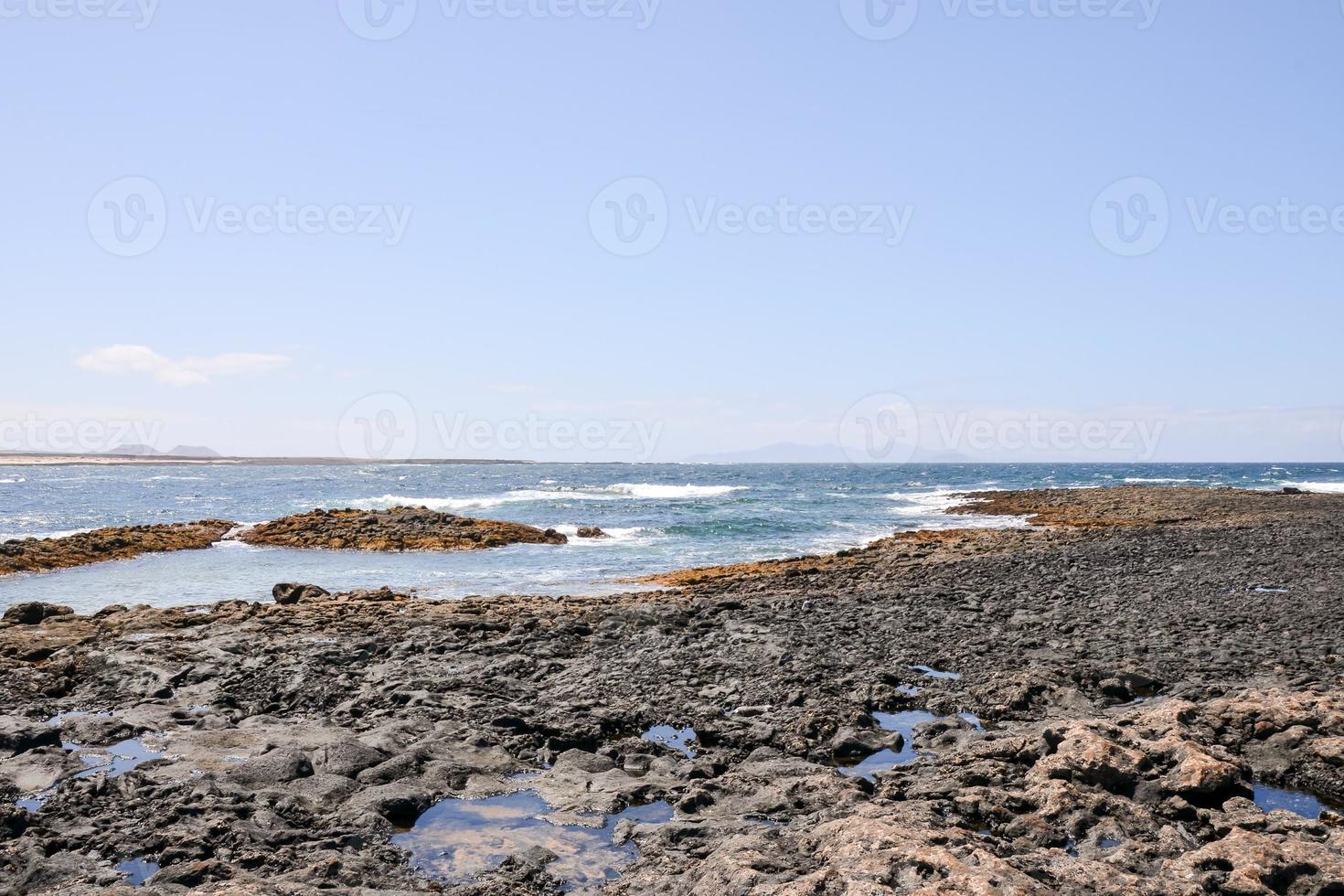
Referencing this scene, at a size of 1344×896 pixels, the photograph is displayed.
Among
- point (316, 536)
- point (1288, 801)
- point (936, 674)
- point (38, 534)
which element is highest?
point (1288, 801)

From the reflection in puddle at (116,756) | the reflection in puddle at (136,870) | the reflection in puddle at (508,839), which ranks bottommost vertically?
the reflection in puddle at (116,756)

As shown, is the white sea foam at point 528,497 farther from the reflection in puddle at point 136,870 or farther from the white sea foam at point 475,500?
the reflection in puddle at point 136,870

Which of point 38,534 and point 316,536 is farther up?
point 316,536

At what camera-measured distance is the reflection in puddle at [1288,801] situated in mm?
7333

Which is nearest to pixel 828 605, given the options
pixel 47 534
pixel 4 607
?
pixel 4 607

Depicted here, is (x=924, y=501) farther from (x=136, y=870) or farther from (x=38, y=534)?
(x=136, y=870)

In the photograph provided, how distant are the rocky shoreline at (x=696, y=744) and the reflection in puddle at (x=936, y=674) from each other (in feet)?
0.53

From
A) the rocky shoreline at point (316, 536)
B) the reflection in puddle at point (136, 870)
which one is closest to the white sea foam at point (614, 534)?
the rocky shoreline at point (316, 536)

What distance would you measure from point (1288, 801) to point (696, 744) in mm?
5791

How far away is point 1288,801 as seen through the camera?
24.7 feet

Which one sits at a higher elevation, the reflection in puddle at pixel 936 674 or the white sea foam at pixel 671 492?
the reflection in puddle at pixel 936 674

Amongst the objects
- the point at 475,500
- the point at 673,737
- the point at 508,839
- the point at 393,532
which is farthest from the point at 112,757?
the point at 475,500

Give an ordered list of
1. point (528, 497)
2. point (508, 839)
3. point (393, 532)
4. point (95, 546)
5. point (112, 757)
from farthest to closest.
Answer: point (528, 497) → point (393, 532) → point (95, 546) → point (112, 757) → point (508, 839)

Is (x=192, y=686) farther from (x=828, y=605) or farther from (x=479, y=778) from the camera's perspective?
(x=828, y=605)
